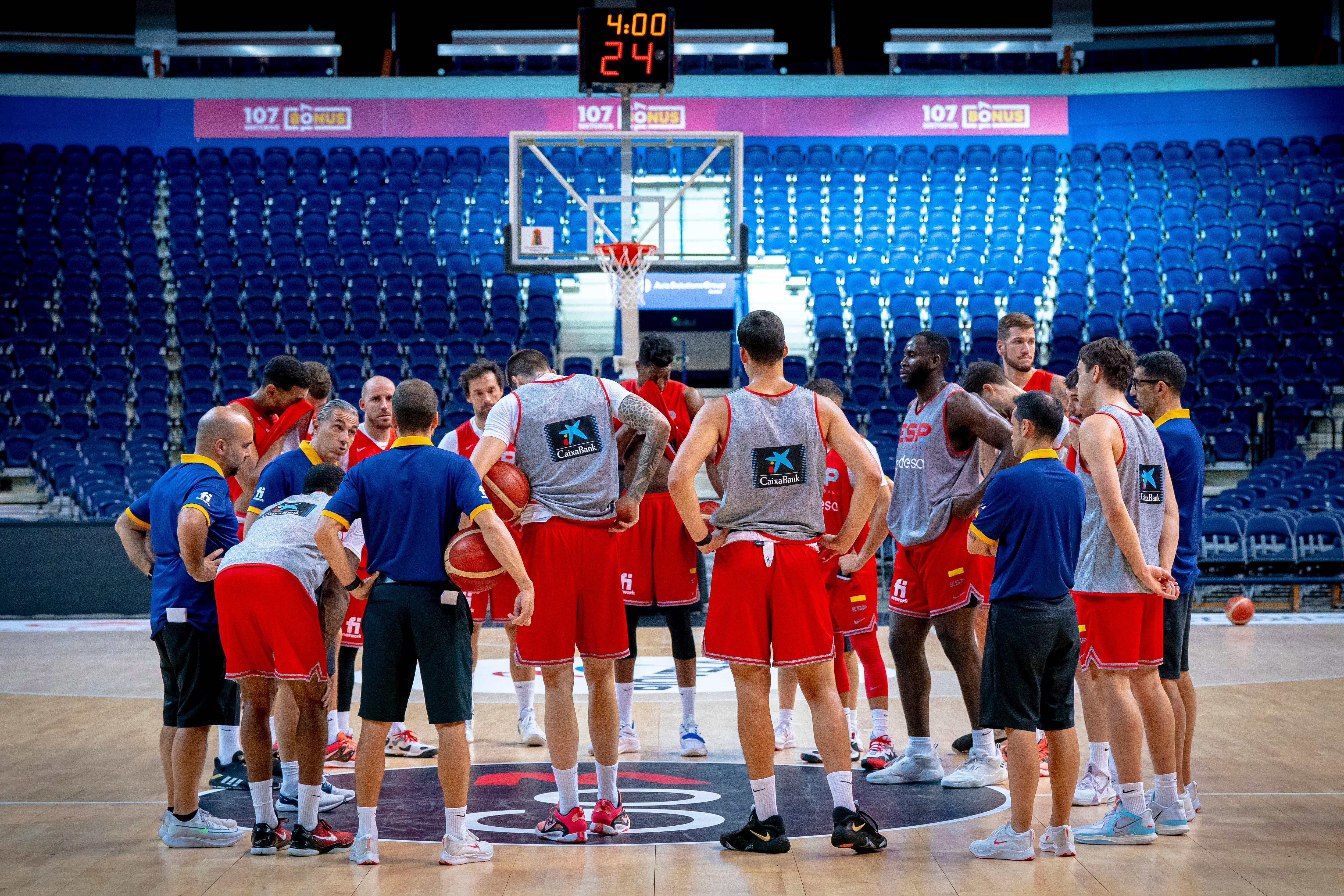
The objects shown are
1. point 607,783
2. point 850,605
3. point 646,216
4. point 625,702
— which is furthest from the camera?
point 646,216

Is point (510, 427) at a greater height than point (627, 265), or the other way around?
point (627, 265)

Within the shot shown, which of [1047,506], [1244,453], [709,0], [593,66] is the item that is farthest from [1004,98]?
[1047,506]

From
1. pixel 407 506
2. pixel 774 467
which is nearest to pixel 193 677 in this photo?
pixel 407 506

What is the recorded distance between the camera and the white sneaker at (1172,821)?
4.61 meters

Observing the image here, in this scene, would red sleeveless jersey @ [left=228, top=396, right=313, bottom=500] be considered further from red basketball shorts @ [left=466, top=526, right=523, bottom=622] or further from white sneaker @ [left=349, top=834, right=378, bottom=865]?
white sneaker @ [left=349, top=834, right=378, bottom=865]

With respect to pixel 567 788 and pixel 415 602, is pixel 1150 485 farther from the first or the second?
pixel 415 602

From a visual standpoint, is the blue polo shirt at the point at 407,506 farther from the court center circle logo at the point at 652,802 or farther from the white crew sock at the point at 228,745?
the white crew sock at the point at 228,745

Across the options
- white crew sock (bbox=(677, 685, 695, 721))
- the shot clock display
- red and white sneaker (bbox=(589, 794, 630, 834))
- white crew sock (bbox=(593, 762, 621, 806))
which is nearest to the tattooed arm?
white crew sock (bbox=(593, 762, 621, 806))

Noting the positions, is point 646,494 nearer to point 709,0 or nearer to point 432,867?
point 432,867

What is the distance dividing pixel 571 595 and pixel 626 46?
7.43 m

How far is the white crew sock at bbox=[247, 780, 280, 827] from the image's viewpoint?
4.40 meters

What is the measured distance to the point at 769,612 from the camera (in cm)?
445

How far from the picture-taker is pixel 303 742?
14.3 ft

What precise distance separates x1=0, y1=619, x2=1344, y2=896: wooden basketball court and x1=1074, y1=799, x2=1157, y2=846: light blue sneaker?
40 millimetres
